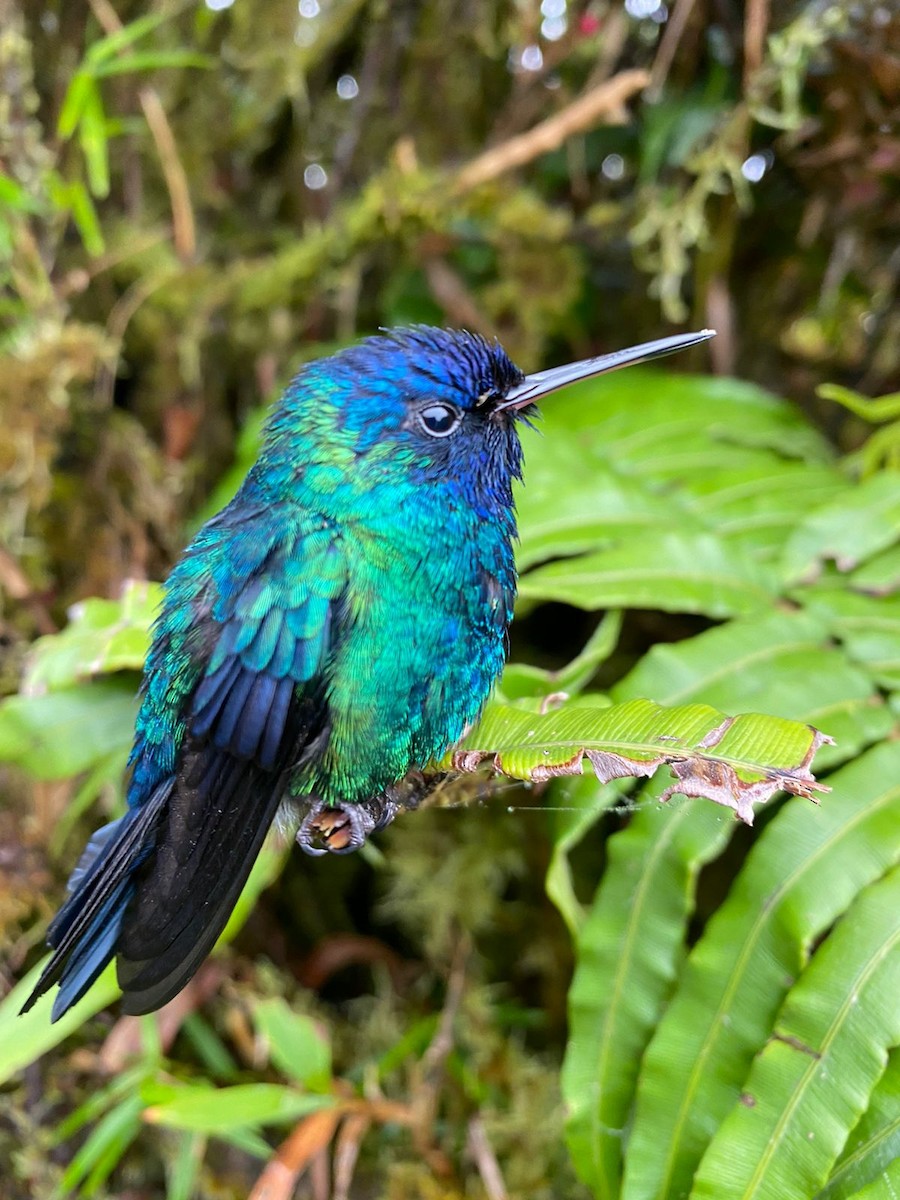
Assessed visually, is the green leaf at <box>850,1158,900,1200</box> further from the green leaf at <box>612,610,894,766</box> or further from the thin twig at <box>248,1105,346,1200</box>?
the thin twig at <box>248,1105,346,1200</box>

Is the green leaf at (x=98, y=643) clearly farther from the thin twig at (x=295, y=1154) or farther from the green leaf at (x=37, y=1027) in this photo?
the thin twig at (x=295, y=1154)

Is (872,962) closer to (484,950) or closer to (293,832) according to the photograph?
(293,832)

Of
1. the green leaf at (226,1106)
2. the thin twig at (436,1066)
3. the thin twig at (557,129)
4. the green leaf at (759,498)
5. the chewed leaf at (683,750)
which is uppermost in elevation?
the thin twig at (557,129)

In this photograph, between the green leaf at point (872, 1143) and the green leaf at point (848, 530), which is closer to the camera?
the green leaf at point (872, 1143)

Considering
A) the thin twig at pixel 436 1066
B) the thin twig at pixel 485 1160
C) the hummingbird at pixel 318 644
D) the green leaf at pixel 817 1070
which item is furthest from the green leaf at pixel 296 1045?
the green leaf at pixel 817 1070

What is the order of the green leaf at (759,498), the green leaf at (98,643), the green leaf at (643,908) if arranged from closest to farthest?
the green leaf at (643,908), the green leaf at (98,643), the green leaf at (759,498)

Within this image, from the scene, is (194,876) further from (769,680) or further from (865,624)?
(865,624)

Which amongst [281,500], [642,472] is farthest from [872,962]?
[642,472]
